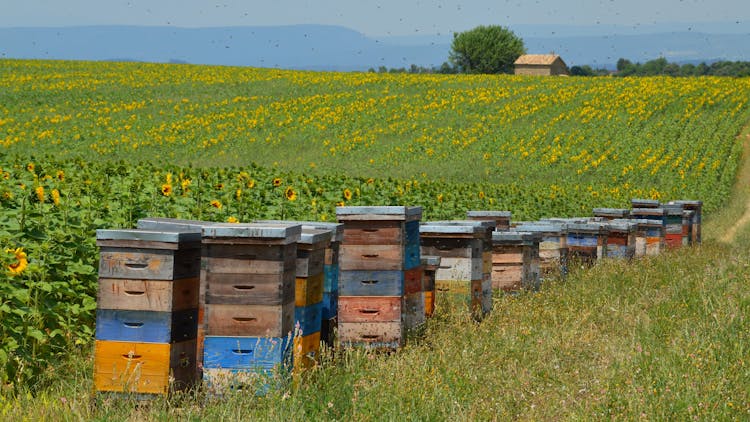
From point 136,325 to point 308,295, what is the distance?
1387 mm

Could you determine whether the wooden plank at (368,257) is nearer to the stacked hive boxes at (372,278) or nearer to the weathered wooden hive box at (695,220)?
the stacked hive boxes at (372,278)

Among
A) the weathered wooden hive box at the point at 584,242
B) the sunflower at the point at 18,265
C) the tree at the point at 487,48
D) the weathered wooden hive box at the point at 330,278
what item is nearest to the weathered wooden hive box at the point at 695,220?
the weathered wooden hive box at the point at 584,242

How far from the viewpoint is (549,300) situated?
12.2 metres

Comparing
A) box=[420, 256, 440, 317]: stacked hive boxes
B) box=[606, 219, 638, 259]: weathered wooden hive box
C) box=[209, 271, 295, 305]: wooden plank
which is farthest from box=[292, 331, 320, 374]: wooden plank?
box=[606, 219, 638, 259]: weathered wooden hive box

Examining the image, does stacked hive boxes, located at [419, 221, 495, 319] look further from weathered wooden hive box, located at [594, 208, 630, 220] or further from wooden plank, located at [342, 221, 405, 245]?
weathered wooden hive box, located at [594, 208, 630, 220]

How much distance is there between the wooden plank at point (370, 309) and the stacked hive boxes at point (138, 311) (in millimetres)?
2439

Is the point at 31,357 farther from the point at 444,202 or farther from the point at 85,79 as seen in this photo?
the point at 85,79

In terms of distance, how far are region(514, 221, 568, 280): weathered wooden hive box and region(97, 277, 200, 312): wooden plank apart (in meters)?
8.76

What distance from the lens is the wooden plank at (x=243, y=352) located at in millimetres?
6707

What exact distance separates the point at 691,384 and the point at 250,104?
2126 inches

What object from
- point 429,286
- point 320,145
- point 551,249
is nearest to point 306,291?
point 429,286

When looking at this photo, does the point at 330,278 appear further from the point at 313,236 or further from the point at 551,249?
the point at 551,249

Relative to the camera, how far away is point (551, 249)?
14711 mm

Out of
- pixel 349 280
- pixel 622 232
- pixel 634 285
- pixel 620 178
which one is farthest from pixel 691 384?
pixel 620 178
